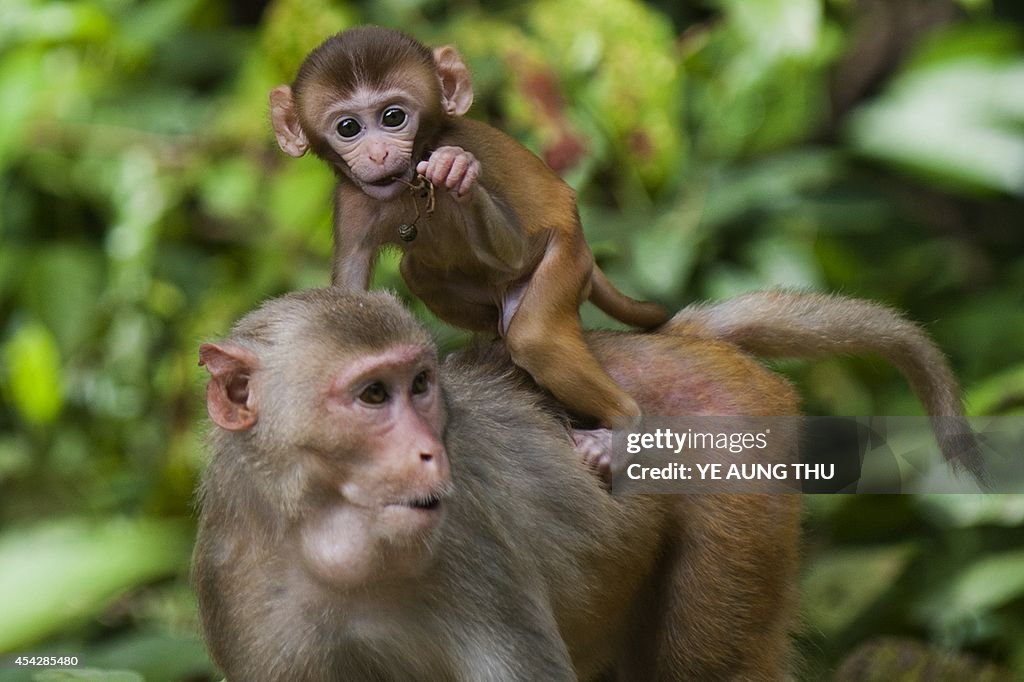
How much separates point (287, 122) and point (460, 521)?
3.59 feet

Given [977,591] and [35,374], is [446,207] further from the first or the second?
[35,374]

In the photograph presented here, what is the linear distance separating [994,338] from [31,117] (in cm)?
534

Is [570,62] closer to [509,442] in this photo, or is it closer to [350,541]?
[509,442]

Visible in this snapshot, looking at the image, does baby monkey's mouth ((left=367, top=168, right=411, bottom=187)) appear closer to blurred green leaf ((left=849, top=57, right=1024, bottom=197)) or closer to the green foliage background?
the green foliage background

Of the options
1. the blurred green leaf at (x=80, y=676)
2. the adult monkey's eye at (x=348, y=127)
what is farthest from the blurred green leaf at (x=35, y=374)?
the adult monkey's eye at (x=348, y=127)

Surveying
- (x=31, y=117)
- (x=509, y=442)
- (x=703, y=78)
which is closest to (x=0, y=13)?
(x=31, y=117)

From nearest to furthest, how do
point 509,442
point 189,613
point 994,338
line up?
point 509,442 → point 189,613 → point 994,338

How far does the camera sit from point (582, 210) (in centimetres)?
630

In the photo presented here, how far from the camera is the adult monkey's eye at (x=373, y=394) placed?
2.77 meters

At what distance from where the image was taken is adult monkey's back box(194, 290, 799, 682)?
278 centimetres

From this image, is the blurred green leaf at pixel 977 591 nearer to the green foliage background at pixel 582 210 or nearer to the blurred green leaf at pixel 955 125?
the green foliage background at pixel 582 210

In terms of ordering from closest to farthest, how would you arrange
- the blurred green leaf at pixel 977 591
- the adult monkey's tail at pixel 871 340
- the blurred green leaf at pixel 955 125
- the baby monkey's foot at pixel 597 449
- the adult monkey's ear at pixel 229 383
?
1. the adult monkey's ear at pixel 229 383
2. the baby monkey's foot at pixel 597 449
3. the adult monkey's tail at pixel 871 340
4. the blurred green leaf at pixel 977 591
5. the blurred green leaf at pixel 955 125

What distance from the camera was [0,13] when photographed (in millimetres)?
7430

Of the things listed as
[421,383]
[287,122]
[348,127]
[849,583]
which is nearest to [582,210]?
[849,583]
